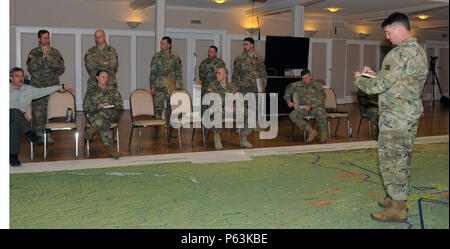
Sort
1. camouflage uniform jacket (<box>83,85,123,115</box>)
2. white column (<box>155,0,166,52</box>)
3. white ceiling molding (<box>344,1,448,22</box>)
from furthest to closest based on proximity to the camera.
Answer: white ceiling molding (<box>344,1,448,22</box>)
white column (<box>155,0,166,52</box>)
camouflage uniform jacket (<box>83,85,123,115</box>)

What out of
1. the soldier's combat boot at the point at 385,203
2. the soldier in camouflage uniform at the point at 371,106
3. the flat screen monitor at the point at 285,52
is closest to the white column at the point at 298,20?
the flat screen monitor at the point at 285,52

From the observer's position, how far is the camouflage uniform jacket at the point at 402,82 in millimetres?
3562

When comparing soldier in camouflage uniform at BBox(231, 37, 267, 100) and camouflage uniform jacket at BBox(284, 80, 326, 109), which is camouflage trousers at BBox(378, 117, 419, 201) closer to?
camouflage uniform jacket at BBox(284, 80, 326, 109)

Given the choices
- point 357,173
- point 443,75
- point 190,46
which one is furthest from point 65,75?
point 443,75

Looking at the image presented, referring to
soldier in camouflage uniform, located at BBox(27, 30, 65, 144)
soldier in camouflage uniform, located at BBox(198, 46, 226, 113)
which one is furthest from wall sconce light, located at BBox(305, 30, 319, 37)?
soldier in camouflage uniform, located at BBox(27, 30, 65, 144)

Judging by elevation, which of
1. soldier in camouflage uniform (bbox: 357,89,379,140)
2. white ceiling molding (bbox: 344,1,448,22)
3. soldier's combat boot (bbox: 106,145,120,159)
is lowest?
soldier's combat boot (bbox: 106,145,120,159)

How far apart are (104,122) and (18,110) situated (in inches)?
43.4

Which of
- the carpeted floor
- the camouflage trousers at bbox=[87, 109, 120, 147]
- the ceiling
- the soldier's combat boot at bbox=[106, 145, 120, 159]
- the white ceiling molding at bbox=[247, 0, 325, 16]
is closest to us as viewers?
the carpeted floor

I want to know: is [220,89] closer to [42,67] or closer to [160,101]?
[160,101]

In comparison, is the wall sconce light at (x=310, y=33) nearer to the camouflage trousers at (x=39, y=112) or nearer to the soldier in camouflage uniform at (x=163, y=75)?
the soldier in camouflage uniform at (x=163, y=75)

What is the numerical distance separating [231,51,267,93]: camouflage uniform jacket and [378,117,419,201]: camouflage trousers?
17.9 ft

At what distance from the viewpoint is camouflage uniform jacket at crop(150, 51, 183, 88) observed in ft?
26.0

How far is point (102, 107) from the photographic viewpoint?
20.8 feet

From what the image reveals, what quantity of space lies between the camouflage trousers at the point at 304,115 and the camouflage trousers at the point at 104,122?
3114mm
